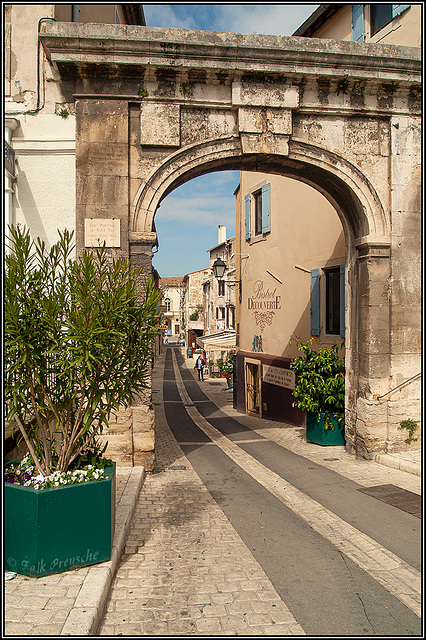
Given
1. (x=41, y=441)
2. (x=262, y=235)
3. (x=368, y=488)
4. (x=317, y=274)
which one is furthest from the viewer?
(x=262, y=235)

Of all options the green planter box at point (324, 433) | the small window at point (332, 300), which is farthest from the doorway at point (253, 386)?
the green planter box at point (324, 433)

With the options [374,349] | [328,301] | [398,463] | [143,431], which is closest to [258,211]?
[328,301]

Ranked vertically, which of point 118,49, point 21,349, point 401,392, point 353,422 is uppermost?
point 118,49

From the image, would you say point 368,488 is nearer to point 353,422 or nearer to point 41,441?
point 353,422

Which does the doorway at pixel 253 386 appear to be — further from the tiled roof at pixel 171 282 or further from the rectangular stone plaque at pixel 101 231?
the tiled roof at pixel 171 282

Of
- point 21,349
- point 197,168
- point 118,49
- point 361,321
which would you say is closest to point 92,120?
point 118,49

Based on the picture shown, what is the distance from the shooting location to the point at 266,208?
1381cm

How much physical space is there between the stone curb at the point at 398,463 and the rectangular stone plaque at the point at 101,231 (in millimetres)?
5024

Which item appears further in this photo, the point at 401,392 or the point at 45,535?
the point at 401,392

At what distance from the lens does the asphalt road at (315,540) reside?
10.5ft

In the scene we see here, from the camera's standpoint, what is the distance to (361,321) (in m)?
7.33

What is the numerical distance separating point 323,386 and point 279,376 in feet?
14.8

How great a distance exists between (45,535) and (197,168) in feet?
17.6

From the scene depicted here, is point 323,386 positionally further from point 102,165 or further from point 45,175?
point 45,175
